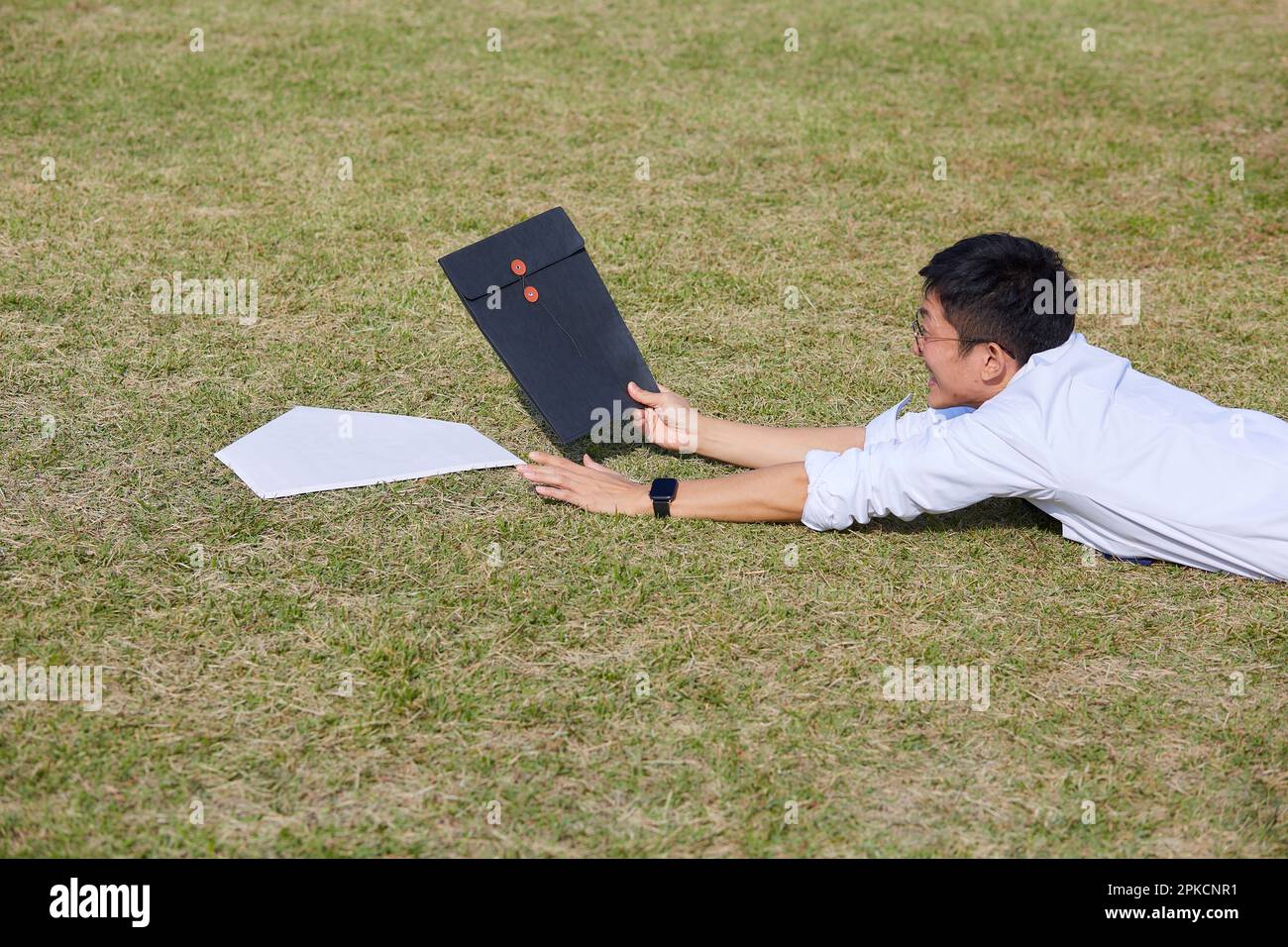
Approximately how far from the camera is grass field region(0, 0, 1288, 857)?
2.80 metres

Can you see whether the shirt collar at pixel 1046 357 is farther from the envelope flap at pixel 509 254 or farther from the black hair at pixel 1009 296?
the envelope flap at pixel 509 254

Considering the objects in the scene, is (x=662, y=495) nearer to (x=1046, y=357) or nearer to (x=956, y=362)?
(x=956, y=362)

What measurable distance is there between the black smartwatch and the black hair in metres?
0.97

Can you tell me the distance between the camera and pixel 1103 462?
332 centimetres

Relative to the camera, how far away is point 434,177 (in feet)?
21.9

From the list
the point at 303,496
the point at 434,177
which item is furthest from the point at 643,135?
the point at 303,496

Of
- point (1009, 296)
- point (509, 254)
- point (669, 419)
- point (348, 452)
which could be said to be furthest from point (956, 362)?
point (348, 452)

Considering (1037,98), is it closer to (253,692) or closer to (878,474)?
(878,474)

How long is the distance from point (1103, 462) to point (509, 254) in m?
1.96

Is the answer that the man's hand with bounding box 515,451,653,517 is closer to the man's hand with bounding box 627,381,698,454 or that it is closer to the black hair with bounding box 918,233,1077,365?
the man's hand with bounding box 627,381,698,454

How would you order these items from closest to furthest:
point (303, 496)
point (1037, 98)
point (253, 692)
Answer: point (253, 692) → point (303, 496) → point (1037, 98)
